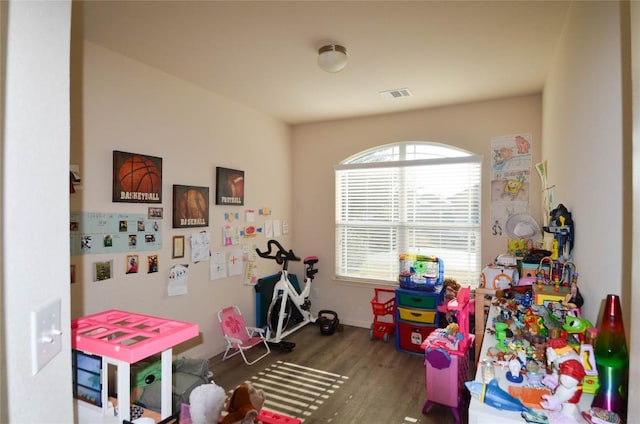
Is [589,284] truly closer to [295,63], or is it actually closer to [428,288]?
[428,288]

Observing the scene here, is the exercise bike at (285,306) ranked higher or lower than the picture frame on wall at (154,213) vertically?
lower

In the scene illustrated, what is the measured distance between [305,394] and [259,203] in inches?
81.6

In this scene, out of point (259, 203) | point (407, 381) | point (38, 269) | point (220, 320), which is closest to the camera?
point (38, 269)

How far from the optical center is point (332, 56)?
235cm

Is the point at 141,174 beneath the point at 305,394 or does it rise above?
above

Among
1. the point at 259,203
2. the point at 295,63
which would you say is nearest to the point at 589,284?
the point at 295,63

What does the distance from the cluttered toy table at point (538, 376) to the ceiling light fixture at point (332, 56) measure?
6.26ft

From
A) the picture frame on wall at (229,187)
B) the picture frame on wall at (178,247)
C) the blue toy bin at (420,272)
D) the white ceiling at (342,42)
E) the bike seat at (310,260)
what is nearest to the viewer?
the white ceiling at (342,42)

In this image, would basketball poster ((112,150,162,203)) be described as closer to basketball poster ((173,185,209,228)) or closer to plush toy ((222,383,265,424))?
basketball poster ((173,185,209,228))

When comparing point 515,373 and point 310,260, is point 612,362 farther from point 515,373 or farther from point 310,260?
point 310,260

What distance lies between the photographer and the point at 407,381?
2828 mm

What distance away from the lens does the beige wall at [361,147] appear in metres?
3.42

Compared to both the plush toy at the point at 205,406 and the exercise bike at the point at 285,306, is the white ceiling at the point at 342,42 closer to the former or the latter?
the exercise bike at the point at 285,306

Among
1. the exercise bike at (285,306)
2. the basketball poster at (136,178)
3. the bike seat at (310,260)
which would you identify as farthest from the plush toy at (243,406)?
the bike seat at (310,260)
